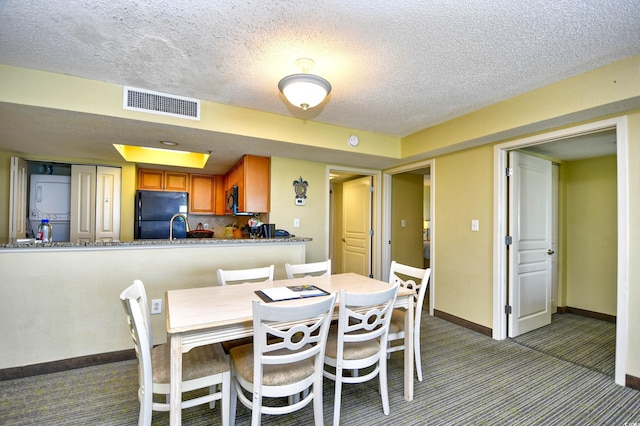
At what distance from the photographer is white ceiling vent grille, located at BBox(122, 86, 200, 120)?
7.77 ft

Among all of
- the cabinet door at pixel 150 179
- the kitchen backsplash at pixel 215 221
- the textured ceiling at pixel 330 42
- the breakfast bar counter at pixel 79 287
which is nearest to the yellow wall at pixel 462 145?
the textured ceiling at pixel 330 42

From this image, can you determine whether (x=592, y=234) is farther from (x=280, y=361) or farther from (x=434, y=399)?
(x=280, y=361)

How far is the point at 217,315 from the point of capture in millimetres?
1479

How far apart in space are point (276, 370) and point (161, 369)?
0.59 m

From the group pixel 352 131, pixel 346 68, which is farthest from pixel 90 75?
pixel 352 131

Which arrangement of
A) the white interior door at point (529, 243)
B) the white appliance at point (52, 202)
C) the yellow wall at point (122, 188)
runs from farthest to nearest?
the white appliance at point (52, 202) → the yellow wall at point (122, 188) → the white interior door at point (529, 243)

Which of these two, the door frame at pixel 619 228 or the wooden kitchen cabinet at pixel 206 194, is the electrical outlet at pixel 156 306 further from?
the door frame at pixel 619 228

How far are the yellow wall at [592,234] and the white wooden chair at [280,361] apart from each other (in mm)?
4050

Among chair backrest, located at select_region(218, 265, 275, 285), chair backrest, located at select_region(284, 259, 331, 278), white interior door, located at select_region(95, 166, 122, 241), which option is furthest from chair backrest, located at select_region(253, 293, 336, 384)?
white interior door, located at select_region(95, 166, 122, 241)

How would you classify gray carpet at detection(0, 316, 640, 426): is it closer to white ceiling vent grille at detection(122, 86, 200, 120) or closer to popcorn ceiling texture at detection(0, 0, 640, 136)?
white ceiling vent grille at detection(122, 86, 200, 120)

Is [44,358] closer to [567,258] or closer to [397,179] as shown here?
[397,179]

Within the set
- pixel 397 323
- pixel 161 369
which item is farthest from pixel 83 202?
pixel 397 323

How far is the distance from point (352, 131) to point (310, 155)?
0.60 meters

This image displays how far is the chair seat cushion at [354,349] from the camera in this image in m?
1.75
